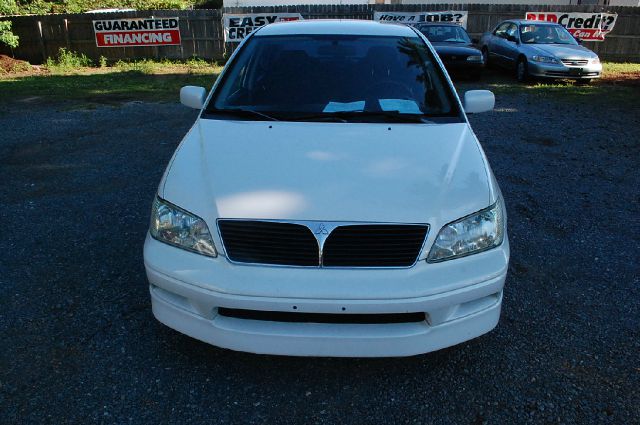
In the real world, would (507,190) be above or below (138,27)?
below

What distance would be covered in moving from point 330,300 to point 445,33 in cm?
1247

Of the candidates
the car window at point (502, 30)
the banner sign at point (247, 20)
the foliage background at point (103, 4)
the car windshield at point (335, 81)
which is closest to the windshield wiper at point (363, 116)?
the car windshield at point (335, 81)

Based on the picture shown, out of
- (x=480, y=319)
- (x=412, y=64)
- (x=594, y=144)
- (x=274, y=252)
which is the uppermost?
(x=412, y=64)

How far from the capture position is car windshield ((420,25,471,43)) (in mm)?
13119

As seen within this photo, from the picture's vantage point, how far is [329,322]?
2.41 m

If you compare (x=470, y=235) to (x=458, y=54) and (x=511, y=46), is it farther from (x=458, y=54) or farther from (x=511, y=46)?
(x=511, y=46)

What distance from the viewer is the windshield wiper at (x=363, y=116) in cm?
333

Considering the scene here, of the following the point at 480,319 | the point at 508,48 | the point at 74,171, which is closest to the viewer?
the point at 480,319

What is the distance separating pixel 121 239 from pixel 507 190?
12.2ft

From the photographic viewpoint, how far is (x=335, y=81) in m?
3.67

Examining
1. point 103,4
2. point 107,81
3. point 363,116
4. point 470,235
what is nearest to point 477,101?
point 363,116

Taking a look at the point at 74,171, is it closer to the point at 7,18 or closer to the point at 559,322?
the point at 559,322

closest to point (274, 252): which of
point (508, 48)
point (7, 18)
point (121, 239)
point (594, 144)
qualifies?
point (121, 239)

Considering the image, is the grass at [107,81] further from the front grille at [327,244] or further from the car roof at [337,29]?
the front grille at [327,244]
